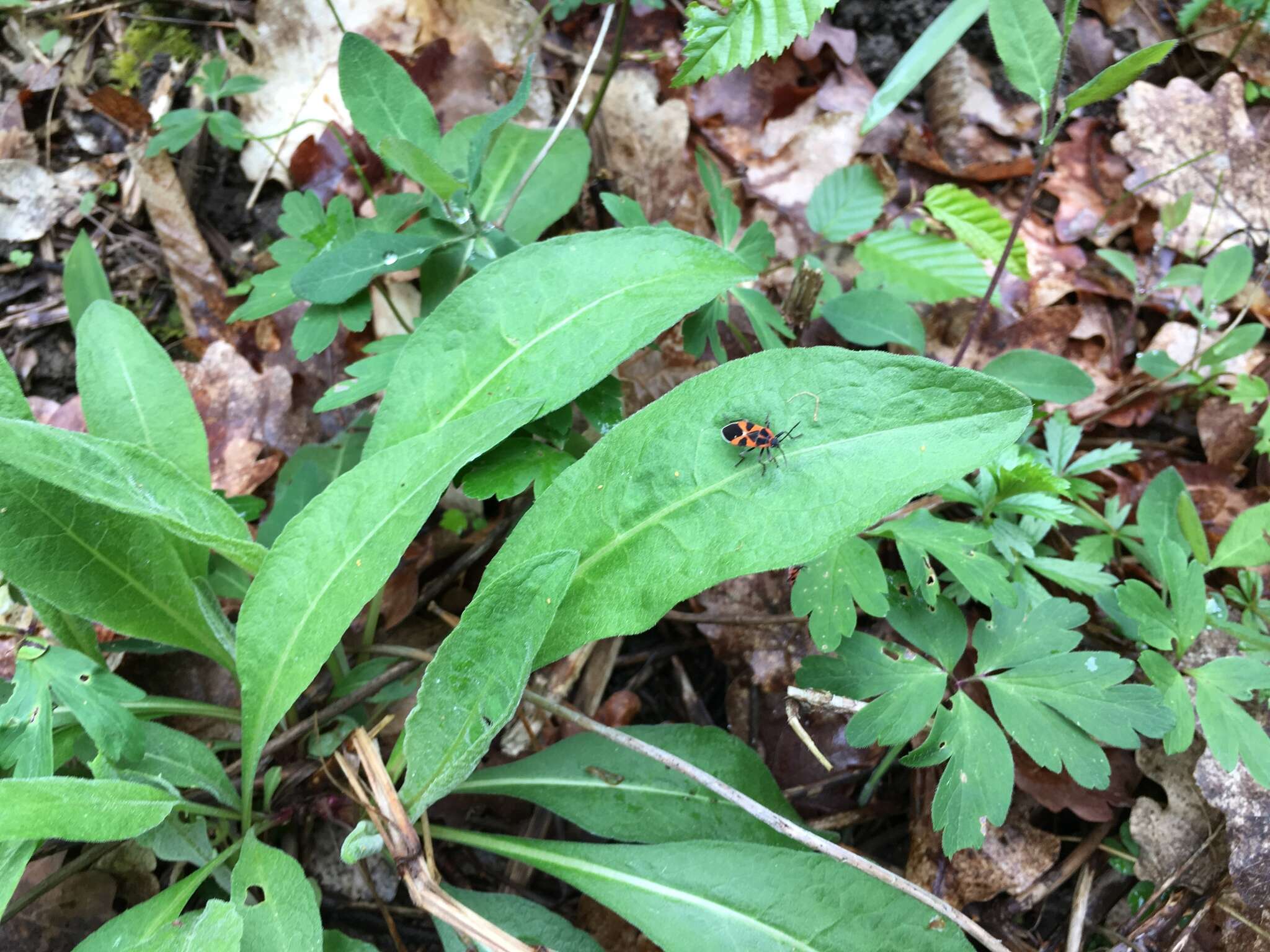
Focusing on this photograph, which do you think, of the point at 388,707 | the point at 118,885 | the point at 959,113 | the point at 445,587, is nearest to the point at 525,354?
the point at 445,587

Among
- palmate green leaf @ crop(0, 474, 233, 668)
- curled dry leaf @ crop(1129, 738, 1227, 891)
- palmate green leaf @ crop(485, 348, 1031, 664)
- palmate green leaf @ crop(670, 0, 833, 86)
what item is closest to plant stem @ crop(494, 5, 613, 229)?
palmate green leaf @ crop(670, 0, 833, 86)

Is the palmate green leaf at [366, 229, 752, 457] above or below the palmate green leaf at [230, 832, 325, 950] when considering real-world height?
above

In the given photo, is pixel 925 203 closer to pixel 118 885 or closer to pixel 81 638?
pixel 81 638

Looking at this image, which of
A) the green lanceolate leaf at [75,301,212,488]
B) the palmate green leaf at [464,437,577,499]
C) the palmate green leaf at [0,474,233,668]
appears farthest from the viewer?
the green lanceolate leaf at [75,301,212,488]

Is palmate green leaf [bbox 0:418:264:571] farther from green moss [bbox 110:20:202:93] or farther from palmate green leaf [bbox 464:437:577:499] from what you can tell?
green moss [bbox 110:20:202:93]

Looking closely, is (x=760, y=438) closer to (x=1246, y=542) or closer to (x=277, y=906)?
(x=277, y=906)

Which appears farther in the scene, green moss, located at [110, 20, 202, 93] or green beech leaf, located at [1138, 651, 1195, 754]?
green moss, located at [110, 20, 202, 93]
